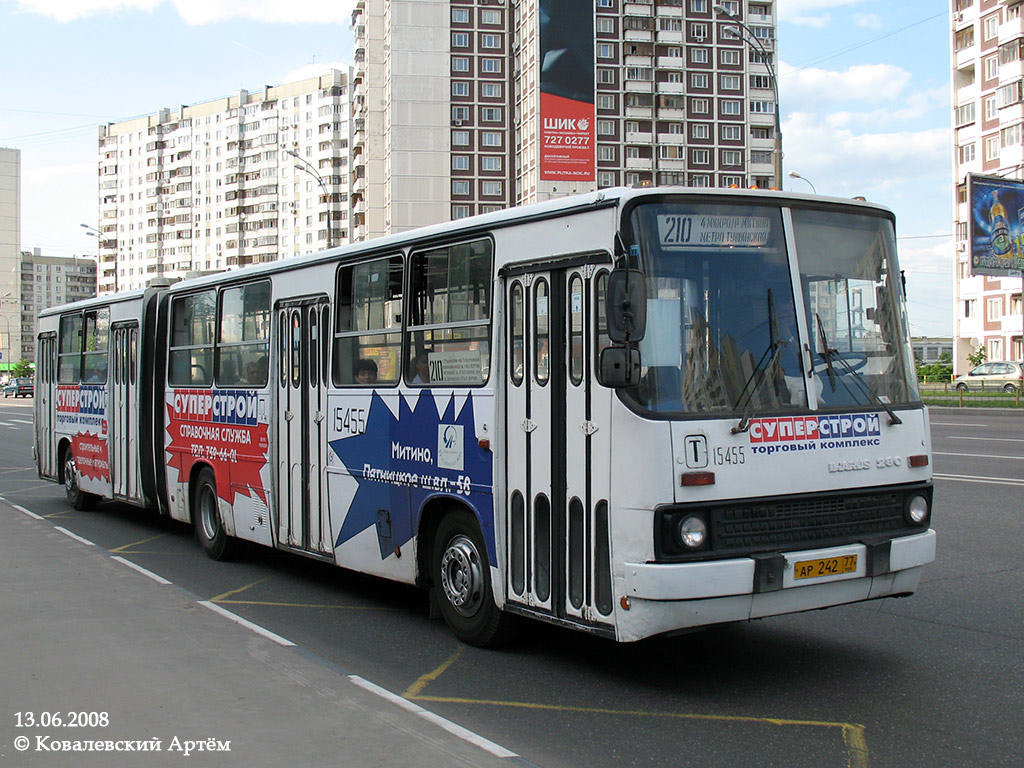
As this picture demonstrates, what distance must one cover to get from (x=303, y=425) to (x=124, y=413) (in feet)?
17.1

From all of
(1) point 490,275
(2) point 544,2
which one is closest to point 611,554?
(1) point 490,275

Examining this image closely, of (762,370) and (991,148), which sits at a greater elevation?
(991,148)

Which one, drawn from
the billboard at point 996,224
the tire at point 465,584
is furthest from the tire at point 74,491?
the billboard at point 996,224

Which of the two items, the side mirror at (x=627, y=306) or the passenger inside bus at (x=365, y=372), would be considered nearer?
the side mirror at (x=627, y=306)

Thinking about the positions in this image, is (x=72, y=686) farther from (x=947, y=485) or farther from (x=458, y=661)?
(x=947, y=485)

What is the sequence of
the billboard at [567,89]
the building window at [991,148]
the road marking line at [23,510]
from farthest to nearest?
the building window at [991,148], the billboard at [567,89], the road marking line at [23,510]

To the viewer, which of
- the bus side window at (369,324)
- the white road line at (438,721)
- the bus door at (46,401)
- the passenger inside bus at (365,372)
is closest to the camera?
the white road line at (438,721)

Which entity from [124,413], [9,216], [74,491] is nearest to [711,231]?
[124,413]

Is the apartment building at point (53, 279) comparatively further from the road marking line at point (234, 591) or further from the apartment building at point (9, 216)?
the road marking line at point (234, 591)

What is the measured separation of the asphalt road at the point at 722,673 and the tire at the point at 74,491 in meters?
5.70

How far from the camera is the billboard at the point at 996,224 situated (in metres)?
41.8

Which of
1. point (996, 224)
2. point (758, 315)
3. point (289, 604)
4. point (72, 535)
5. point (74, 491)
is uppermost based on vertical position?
point (996, 224)

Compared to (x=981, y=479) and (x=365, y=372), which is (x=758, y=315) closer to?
(x=365, y=372)

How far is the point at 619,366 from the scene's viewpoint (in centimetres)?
593
